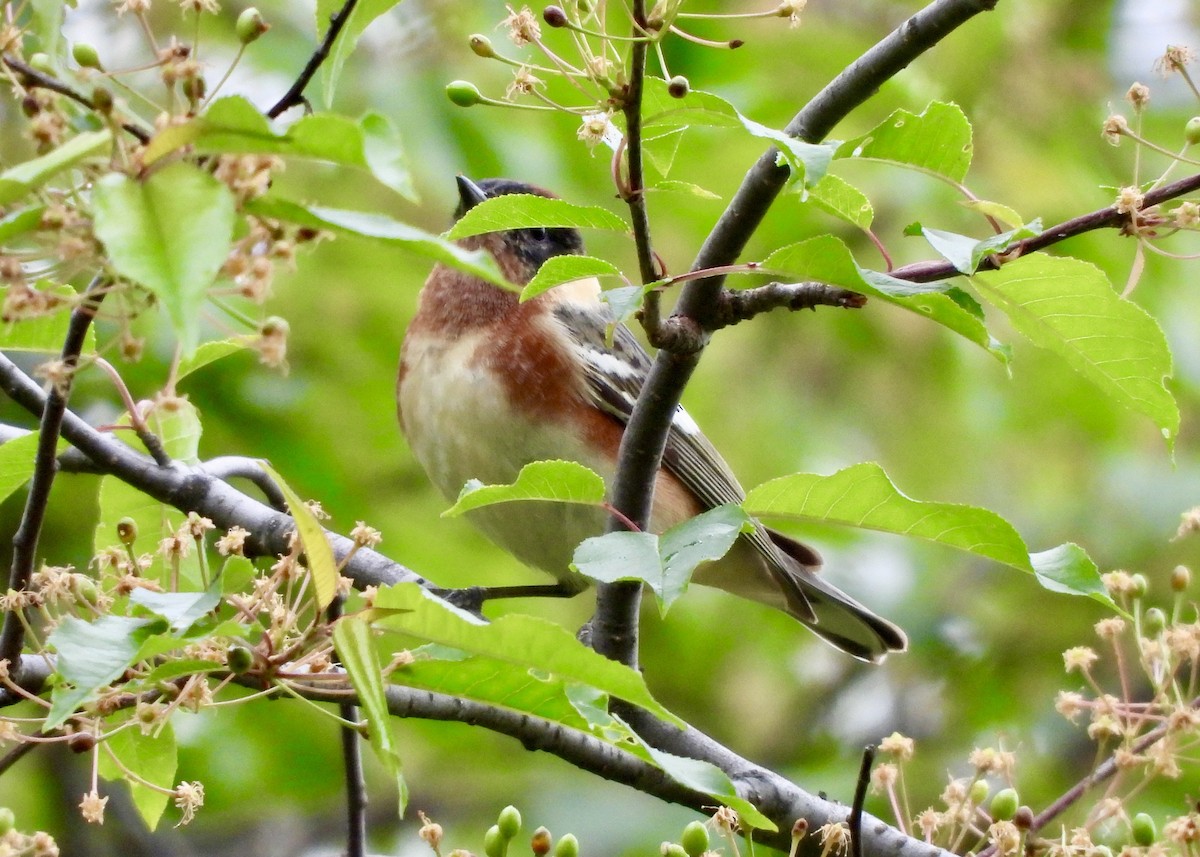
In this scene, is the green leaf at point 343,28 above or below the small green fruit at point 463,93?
above

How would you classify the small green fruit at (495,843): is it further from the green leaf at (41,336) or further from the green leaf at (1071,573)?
the green leaf at (41,336)

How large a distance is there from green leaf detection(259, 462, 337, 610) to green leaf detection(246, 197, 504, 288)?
402 millimetres

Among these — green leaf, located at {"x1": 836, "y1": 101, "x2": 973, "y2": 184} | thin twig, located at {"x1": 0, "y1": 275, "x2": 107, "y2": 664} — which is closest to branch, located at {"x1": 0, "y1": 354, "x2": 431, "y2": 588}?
thin twig, located at {"x1": 0, "y1": 275, "x2": 107, "y2": 664}

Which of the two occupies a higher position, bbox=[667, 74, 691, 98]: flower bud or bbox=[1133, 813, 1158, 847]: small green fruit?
bbox=[667, 74, 691, 98]: flower bud

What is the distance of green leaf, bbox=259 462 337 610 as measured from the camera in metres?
1.71

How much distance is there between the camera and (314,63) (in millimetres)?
1812

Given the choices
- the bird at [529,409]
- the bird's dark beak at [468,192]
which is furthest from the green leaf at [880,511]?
the bird's dark beak at [468,192]

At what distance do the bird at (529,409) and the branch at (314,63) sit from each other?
1.86 m

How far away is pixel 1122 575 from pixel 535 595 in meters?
2.16

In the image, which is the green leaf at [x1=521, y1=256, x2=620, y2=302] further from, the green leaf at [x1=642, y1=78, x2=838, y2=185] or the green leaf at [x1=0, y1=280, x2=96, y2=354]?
the green leaf at [x1=0, y1=280, x2=96, y2=354]

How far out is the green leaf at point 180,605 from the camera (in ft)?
5.44

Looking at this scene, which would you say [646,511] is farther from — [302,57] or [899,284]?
[302,57]

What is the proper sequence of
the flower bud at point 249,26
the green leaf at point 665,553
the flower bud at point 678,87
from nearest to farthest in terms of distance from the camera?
1. the flower bud at point 249,26
2. the flower bud at point 678,87
3. the green leaf at point 665,553

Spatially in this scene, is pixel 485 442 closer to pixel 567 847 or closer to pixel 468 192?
pixel 468 192
